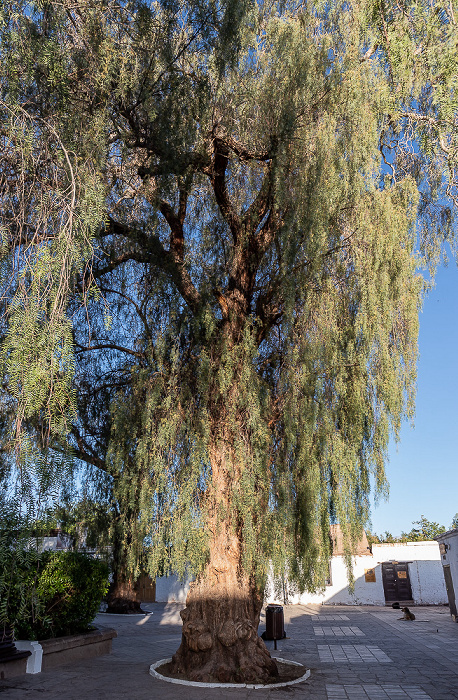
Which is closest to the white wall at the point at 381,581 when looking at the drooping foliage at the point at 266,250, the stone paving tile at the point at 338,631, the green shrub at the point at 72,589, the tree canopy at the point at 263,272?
the stone paving tile at the point at 338,631

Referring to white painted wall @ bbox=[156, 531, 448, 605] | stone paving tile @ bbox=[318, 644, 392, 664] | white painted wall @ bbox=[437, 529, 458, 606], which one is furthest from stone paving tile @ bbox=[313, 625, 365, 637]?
white painted wall @ bbox=[156, 531, 448, 605]

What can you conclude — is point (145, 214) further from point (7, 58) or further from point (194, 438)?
point (7, 58)

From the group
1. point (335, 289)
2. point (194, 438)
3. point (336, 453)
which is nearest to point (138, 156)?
point (335, 289)

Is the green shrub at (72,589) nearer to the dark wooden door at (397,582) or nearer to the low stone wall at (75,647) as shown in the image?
the low stone wall at (75,647)

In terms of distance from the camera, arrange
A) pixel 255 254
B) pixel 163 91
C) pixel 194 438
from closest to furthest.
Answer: pixel 163 91
pixel 194 438
pixel 255 254

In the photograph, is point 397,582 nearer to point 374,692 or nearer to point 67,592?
point 374,692

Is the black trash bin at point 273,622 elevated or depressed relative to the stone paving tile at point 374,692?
elevated

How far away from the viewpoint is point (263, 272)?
8414 mm

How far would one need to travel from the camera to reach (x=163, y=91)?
652 cm

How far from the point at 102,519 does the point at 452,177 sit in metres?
7.99

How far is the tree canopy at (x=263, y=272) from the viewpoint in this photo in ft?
21.8

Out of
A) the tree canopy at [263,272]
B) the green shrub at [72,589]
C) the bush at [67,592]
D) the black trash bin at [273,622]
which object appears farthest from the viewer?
the black trash bin at [273,622]

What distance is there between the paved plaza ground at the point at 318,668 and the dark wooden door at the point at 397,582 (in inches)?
342

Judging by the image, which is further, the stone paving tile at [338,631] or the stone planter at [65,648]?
the stone paving tile at [338,631]
